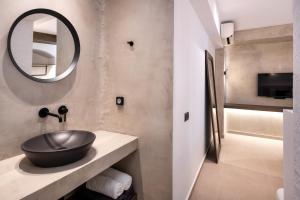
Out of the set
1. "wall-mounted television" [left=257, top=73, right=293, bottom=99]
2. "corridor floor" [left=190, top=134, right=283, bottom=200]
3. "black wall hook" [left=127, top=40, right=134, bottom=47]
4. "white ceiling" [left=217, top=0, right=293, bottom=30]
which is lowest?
"corridor floor" [left=190, top=134, right=283, bottom=200]

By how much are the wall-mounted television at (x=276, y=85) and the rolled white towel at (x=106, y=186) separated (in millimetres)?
4648

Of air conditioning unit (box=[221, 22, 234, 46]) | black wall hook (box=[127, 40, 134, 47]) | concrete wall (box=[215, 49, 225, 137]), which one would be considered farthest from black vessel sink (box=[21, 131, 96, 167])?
concrete wall (box=[215, 49, 225, 137])

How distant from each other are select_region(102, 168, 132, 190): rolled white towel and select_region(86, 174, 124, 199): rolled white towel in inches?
1.7

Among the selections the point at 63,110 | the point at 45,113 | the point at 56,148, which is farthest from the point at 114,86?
the point at 56,148

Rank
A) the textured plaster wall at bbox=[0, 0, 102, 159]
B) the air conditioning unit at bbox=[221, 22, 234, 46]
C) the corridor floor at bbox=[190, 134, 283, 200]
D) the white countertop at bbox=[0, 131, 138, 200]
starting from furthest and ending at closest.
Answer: the air conditioning unit at bbox=[221, 22, 234, 46] → the corridor floor at bbox=[190, 134, 283, 200] → the textured plaster wall at bbox=[0, 0, 102, 159] → the white countertop at bbox=[0, 131, 138, 200]

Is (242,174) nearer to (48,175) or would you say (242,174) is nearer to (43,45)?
(48,175)

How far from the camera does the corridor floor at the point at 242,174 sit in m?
2.16

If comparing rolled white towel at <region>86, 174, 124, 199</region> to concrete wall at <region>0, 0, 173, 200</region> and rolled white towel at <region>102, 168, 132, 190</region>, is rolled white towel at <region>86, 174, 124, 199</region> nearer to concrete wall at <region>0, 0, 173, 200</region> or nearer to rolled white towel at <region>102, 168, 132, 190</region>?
rolled white towel at <region>102, 168, 132, 190</region>

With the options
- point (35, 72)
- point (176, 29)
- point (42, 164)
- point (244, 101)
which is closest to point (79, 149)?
point (42, 164)

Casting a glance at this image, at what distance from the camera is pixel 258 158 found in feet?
10.6

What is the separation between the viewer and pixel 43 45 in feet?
4.72

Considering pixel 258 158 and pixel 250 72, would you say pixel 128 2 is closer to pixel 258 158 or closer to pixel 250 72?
pixel 258 158

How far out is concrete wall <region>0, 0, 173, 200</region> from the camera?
1285mm

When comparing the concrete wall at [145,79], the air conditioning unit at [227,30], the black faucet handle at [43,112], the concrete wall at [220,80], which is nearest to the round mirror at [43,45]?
the black faucet handle at [43,112]
